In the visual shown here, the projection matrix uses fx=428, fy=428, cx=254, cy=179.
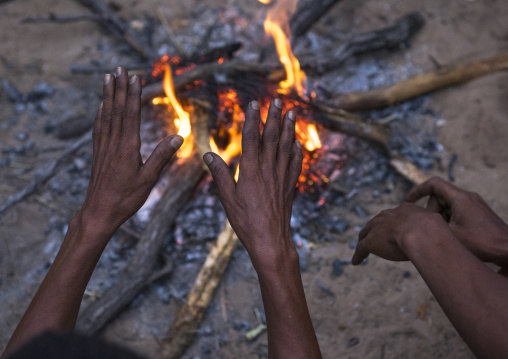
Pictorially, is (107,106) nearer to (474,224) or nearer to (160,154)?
(160,154)

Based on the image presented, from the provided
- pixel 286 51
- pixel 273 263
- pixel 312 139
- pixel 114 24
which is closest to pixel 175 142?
pixel 273 263

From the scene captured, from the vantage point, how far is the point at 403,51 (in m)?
4.71

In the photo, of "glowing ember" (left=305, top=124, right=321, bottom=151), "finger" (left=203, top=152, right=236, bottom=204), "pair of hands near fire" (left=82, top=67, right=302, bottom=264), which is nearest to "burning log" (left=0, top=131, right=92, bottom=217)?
"pair of hands near fire" (left=82, top=67, right=302, bottom=264)

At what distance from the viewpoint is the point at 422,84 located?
13.9 ft

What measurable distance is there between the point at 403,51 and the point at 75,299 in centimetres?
423

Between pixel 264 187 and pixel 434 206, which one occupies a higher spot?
pixel 264 187

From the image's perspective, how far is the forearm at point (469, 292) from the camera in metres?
1.45

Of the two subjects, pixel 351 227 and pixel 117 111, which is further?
pixel 351 227

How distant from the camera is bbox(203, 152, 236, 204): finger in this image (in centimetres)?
186

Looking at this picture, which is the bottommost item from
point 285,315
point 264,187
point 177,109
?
A: point 285,315

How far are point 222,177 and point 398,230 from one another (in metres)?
0.80

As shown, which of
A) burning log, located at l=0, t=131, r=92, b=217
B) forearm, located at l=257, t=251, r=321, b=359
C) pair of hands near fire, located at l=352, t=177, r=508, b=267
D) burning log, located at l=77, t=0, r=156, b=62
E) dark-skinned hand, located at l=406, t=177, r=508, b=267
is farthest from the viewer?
burning log, located at l=77, t=0, r=156, b=62

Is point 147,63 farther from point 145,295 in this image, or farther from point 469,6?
point 469,6

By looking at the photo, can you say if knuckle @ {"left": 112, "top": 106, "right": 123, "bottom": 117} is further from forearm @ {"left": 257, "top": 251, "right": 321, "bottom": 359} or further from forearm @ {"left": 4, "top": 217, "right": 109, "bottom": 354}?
forearm @ {"left": 257, "top": 251, "right": 321, "bottom": 359}
